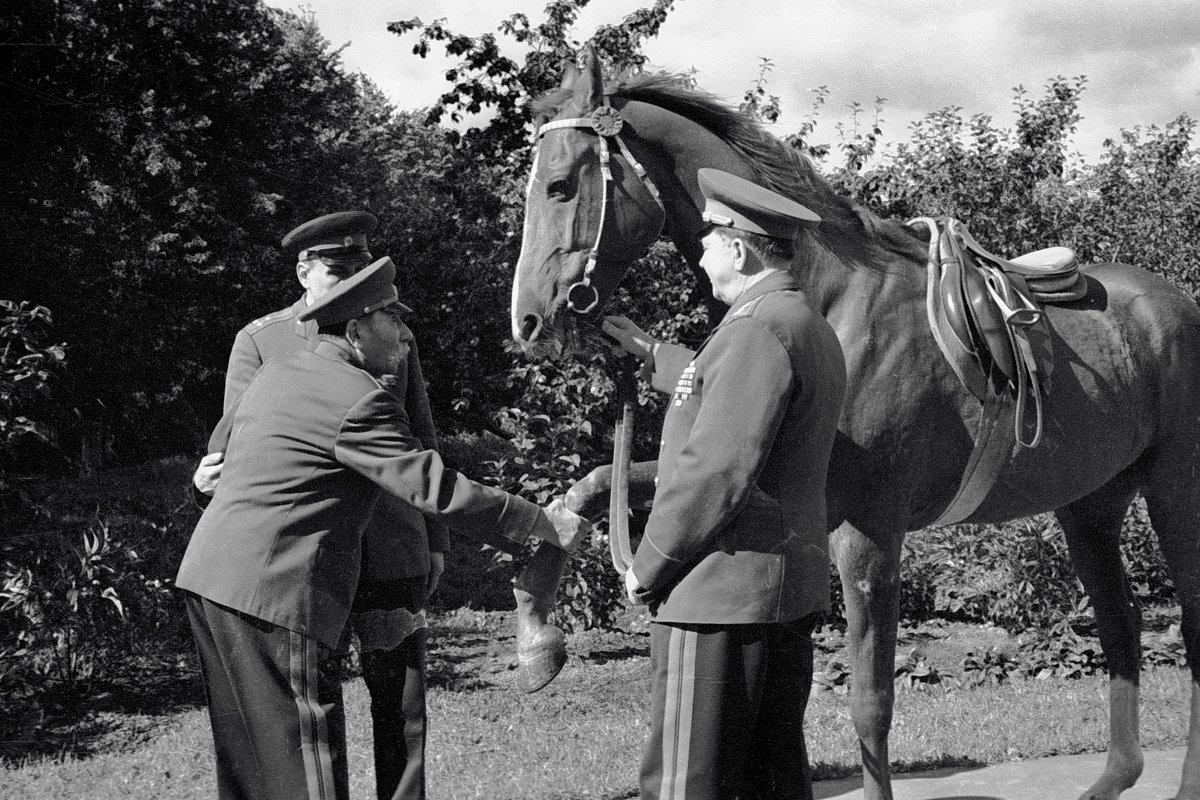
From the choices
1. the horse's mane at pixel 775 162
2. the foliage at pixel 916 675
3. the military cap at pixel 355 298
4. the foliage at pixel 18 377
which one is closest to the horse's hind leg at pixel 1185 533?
the horse's mane at pixel 775 162

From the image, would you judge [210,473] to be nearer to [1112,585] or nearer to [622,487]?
[622,487]

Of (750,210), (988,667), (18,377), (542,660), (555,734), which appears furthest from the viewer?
(988,667)

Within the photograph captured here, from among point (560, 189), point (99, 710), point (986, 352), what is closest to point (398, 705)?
point (560, 189)

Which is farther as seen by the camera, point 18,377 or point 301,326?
point 18,377

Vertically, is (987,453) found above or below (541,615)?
above

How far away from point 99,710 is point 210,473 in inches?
147

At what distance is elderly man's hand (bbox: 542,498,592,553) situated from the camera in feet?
10.7

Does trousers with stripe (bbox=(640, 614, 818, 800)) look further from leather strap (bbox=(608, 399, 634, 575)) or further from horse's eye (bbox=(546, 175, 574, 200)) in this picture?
horse's eye (bbox=(546, 175, 574, 200))

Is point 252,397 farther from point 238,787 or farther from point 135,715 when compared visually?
point 135,715

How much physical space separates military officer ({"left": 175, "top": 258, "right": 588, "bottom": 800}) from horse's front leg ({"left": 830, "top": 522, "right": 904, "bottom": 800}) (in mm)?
1093

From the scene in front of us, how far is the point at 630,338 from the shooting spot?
3504 millimetres

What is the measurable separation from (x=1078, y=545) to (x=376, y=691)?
322 centimetres

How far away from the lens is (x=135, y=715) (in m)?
6.75

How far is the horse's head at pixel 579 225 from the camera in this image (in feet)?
13.3
